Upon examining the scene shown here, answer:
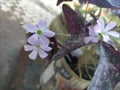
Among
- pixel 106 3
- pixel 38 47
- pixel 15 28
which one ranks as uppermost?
pixel 106 3

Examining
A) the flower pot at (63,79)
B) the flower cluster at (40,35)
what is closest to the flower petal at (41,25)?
the flower cluster at (40,35)

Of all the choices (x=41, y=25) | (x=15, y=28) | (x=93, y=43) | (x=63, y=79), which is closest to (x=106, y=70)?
(x=93, y=43)

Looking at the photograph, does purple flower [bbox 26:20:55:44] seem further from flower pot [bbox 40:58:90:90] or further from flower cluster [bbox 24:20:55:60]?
flower pot [bbox 40:58:90:90]

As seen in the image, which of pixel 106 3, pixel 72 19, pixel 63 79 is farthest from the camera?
pixel 63 79

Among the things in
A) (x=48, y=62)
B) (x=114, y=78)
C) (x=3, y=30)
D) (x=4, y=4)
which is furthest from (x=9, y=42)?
(x=114, y=78)

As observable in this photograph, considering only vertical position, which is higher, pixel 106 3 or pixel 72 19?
pixel 106 3

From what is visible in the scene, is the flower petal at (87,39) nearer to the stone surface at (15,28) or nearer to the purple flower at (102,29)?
the purple flower at (102,29)

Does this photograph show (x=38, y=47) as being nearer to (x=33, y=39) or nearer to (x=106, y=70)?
(x=33, y=39)
